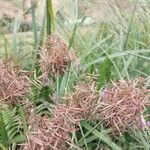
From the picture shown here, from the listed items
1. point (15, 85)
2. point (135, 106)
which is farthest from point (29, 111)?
point (135, 106)

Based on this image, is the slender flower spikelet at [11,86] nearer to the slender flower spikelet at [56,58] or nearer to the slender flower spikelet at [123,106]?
the slender flower spikelet at [56,58]

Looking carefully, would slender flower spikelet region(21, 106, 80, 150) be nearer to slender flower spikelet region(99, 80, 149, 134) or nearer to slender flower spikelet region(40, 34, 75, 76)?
slender flower spikelet region(99, 80, 149, 134)

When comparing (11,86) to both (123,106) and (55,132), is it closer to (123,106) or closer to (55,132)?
(55,132)

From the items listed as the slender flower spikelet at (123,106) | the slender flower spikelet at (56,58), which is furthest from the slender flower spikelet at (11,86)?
the slender flower spikelet at (123,106)

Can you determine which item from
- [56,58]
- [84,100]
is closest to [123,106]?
[84,100]

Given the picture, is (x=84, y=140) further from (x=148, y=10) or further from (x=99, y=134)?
(x=148, y=10)
